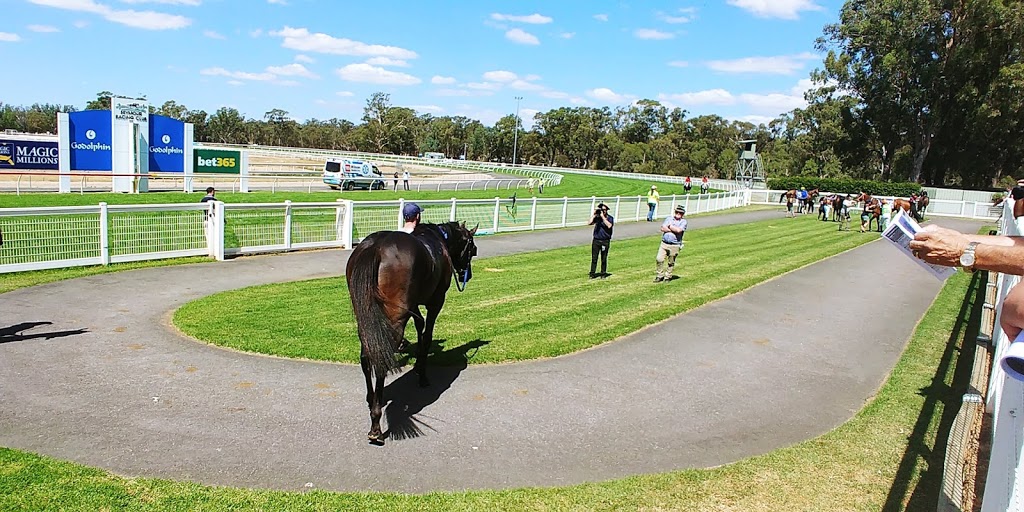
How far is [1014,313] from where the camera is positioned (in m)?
2.40

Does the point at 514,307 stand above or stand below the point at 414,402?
above

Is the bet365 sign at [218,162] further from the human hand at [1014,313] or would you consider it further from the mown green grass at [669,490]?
the human hand at [1014,313]

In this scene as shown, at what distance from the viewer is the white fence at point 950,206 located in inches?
1758

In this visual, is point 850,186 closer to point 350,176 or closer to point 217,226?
point 350,176

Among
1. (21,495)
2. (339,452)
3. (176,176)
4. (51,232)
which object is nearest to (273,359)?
(339,452)

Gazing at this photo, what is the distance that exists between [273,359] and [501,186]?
4194cm

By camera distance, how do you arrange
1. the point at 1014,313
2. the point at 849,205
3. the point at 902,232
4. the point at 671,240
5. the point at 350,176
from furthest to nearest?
1. the point at 350,176
2. the point at 849,205
3. the point at 671,240
4. the point at 902,232
5. the point at 1014,313

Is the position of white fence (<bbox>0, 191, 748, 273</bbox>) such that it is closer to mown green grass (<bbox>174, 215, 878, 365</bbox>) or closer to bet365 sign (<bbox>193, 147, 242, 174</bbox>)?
mown green grass (<bbox>174, 215, 878, 365</bbox>)

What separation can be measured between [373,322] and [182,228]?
32.2 ft

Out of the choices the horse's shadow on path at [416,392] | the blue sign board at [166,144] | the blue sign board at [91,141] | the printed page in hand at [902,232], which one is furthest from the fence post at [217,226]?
the blue sign board at [166,144]

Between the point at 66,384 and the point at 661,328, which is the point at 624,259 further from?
the point at 66,384

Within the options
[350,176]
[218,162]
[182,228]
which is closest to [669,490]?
[182,228]

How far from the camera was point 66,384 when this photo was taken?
6.24 meters

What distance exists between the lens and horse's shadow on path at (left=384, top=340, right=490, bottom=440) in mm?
5707
